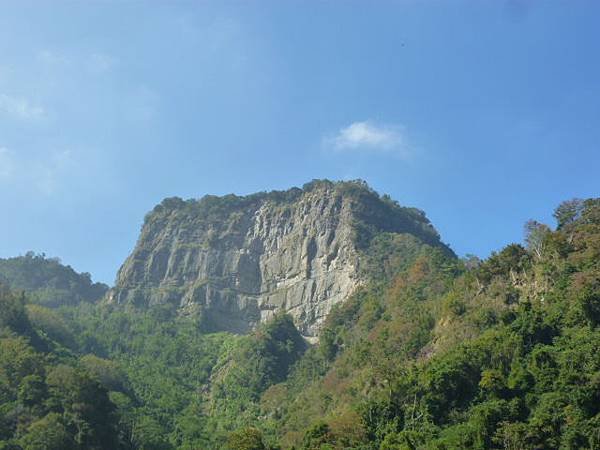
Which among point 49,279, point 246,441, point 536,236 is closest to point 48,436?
point 246,441

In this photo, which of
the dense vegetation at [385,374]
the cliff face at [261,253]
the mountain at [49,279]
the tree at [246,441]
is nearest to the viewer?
the dense vegetation at [385,374]

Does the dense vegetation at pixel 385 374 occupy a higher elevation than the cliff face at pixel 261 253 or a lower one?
lower

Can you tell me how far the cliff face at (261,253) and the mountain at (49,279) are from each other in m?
8.23

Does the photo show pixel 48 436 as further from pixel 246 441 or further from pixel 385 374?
pixel 385 374

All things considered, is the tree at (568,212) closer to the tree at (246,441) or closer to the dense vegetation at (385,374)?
the dense vegetation at (385,374)

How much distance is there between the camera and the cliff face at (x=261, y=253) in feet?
308

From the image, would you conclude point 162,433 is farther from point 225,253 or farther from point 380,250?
point 225,253

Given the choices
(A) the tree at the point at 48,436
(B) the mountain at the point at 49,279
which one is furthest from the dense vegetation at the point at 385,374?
(B) the mountain at the point at 49,279

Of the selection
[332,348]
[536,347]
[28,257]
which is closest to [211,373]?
[332,348]

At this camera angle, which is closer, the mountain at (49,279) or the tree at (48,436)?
the tree at (48,436)

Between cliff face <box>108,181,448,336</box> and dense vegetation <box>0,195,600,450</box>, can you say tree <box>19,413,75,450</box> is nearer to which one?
dense vegetation <box>0,195,600,450</box>

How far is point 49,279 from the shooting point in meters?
116

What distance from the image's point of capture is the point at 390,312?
6378cm

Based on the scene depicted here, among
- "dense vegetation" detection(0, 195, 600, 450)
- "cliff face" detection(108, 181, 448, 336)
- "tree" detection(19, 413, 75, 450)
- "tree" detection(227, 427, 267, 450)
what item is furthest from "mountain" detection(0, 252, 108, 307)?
"tree" detection(227, 427, 267, 450)
